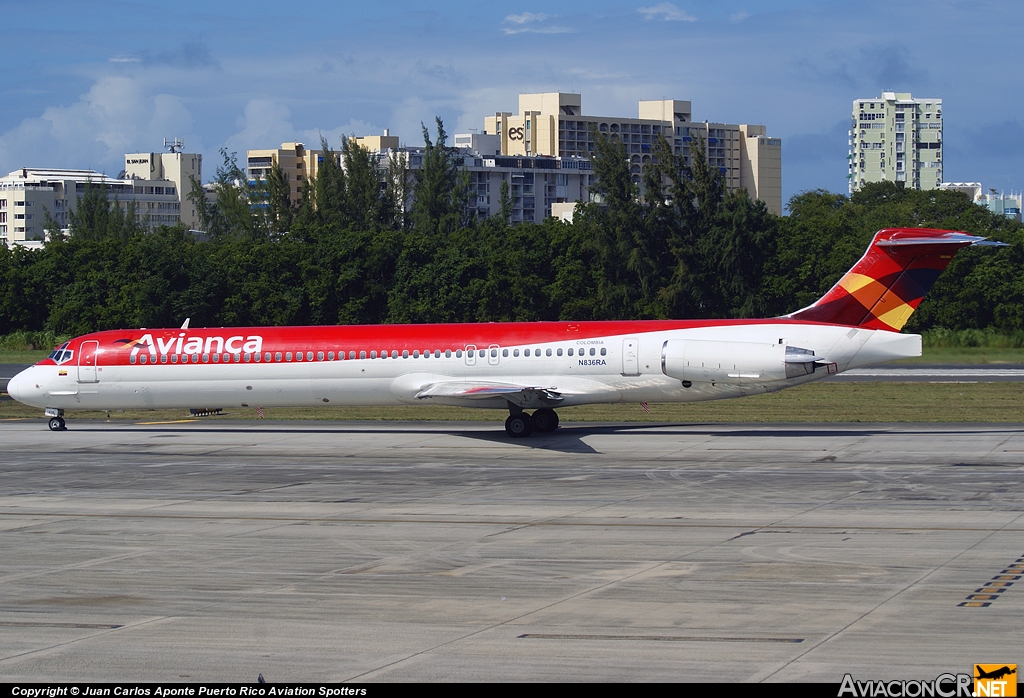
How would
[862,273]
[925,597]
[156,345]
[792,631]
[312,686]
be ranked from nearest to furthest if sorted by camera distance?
1. [312,686]
2. [792,631]
3. [925,597]
4. [862,273]
5. [156,345]

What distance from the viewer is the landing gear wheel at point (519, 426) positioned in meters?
30.4

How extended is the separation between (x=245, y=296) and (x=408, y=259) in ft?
34.2

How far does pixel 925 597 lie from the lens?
13328 millimetres

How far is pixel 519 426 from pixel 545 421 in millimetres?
1081

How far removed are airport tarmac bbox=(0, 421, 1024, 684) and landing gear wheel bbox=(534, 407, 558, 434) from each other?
281 cm

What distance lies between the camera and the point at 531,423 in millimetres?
30625

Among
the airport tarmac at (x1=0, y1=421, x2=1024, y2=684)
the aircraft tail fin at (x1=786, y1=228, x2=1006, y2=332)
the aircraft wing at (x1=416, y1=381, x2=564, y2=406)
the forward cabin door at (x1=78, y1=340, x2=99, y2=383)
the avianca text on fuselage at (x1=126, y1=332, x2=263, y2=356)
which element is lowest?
the airport tarmac at (x1=0, y1=421, x2=1024, y2=684)

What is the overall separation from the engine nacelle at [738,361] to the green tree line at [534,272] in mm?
38882

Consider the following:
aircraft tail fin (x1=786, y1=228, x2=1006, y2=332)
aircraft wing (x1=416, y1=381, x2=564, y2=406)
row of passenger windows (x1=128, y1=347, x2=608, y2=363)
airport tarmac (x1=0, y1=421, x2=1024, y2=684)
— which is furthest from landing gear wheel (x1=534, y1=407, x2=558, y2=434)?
aircraft tail fin (x1=786, y1=228, x2=1006, y2=332)

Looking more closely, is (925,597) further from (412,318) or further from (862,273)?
(412,318)

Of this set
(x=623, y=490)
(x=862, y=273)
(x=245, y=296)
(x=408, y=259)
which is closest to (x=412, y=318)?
(x=408, y=259)

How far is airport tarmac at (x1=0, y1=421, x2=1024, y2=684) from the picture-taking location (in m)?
11.3

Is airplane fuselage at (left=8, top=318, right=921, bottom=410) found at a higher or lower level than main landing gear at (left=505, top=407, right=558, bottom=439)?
higher

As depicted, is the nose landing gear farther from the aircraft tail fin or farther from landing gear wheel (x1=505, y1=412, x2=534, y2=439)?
the aircraft tail fin
